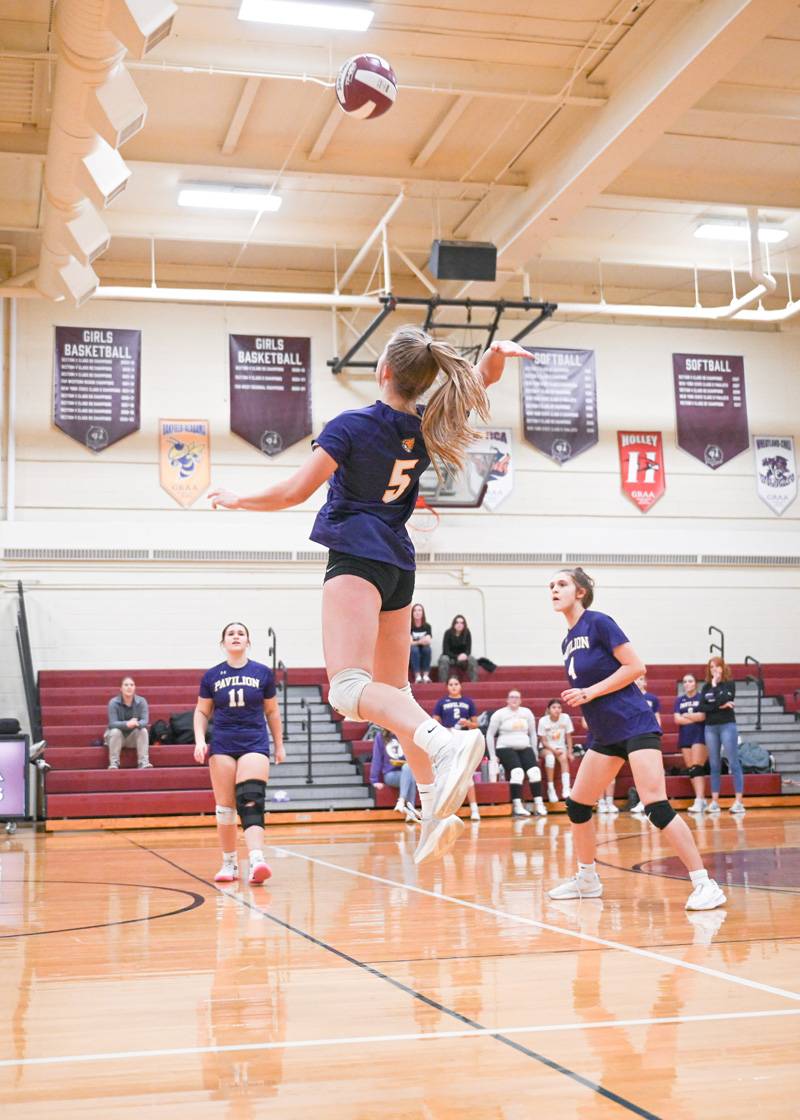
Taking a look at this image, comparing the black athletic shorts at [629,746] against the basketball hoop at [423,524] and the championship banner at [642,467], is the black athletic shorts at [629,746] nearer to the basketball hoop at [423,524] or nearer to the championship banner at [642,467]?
the basketball hoop at [423,524]

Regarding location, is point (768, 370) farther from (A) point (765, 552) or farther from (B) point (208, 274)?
(B) point (208, 274)

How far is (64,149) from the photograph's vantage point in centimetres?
1152

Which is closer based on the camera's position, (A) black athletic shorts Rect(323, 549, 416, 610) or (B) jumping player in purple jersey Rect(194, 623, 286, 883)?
(A) black athletic shorts Rect(323, 549, 416, 610)

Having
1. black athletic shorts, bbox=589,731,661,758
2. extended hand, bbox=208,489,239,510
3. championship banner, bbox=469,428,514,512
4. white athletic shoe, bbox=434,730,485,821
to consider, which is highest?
championship banner, bbox=469,428,514,512

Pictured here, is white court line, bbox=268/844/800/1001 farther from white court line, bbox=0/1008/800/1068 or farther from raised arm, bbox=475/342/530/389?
raised arm, bbox=475/342/530/389

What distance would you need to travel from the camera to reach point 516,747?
14.1m

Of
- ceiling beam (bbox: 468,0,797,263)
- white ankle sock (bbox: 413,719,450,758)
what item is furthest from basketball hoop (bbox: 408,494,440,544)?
white ankle sock (bbox: 413,719,450,758)

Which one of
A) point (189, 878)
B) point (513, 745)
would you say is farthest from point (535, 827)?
point (189, 878)

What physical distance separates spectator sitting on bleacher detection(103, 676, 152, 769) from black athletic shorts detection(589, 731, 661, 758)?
8922mm

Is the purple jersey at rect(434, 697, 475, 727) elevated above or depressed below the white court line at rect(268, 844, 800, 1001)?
above

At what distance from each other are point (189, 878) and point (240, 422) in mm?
11838

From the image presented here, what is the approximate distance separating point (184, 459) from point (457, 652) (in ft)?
17.7

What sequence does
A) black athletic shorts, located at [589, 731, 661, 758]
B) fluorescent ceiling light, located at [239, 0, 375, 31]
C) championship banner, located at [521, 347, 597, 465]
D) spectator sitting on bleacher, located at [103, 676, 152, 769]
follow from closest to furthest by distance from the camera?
black athletic shorts, located at [589, 731, 661, 758] < fluorescent ceiling light, located at [239, 0, 375, 31] < spectator sitting on bleacher, located at [103, 676, 152, 769] < championship banner, located at [521, 347, 597, 465]

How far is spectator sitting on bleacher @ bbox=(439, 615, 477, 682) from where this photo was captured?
17.0m
